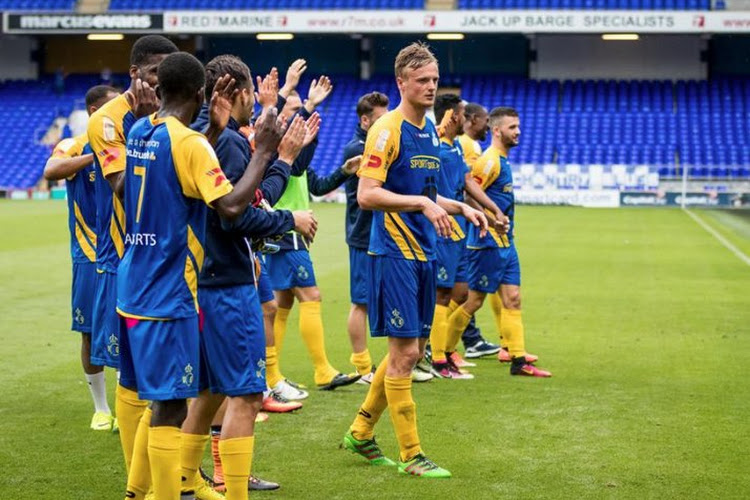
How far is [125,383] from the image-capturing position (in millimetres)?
5062

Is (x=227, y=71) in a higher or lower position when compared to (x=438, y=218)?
higher

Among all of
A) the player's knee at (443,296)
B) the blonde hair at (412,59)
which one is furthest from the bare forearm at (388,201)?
the player's knee at (443,296)

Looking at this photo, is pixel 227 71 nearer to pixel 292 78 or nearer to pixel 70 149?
pixel 292 78

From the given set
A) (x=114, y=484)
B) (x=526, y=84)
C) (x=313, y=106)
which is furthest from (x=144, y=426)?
(x=526, y=84)

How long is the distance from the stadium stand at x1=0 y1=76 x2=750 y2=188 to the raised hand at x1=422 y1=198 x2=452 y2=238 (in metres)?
32.2

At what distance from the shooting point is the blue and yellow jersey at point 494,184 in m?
9.66

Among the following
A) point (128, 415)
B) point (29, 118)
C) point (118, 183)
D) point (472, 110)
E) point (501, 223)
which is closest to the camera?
point (118, 183)

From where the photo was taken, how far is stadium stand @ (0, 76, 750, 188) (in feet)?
131

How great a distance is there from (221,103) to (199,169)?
22.4 inches

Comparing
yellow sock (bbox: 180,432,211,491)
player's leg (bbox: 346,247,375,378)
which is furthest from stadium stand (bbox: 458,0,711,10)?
yellow sock (bbox: 180,432,211,491)

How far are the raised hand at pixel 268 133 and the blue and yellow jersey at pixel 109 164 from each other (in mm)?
896

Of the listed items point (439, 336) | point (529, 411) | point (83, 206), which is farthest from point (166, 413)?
point (439, 336)

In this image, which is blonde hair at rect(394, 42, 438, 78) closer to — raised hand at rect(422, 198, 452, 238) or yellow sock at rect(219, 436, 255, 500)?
raised hand at rect(422, 198, 452, 238)

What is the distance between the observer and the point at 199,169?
4.56 metres
